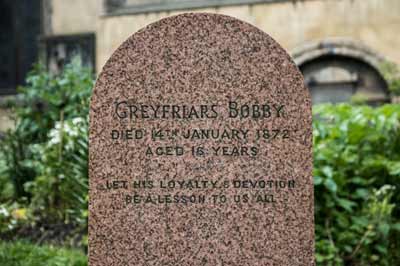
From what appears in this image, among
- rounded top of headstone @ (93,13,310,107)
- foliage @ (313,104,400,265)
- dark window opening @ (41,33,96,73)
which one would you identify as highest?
dark window opening @ (41,33,96,73)

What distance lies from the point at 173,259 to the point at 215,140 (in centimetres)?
67

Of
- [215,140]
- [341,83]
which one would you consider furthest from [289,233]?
[341,83]

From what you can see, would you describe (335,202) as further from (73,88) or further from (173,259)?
(73,88)

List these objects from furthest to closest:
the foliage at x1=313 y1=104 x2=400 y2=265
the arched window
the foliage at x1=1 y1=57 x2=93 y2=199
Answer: the arched window
the foliage at x1=1 y1=57 x2=93 y2=199
the foliage at x1=313 y1=104 x2=400 y2=265

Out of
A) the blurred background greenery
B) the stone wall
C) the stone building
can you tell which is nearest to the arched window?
the stone building

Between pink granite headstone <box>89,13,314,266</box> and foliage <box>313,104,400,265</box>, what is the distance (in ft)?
6.56

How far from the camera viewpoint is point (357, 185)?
285 inches

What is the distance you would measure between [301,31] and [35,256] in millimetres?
11839

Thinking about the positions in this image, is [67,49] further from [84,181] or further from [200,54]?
[200,54]

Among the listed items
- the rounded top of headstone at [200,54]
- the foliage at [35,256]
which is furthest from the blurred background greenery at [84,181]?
the rounded top of headstone at [200,54]

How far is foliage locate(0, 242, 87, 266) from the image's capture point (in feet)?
18.7

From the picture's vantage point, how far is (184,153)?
4.48 metres

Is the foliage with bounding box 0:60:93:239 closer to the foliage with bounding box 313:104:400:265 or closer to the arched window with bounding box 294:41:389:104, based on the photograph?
the foliage with bounding box 313:104:400:265

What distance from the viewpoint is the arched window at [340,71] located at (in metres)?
16.1
